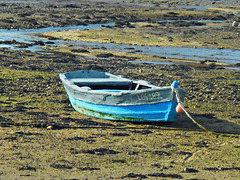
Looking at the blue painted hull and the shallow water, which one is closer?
the blue painted hull

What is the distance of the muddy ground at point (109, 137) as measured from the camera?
11.0 metres

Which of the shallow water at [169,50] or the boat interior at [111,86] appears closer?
the boat interior at [111,86]

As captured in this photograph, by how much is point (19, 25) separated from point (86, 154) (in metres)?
33.7

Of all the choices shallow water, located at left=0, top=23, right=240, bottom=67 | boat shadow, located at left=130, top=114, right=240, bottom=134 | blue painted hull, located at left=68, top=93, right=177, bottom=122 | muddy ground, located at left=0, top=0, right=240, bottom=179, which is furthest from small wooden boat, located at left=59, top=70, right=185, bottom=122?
shallow water, located at left=0, top=23, right=240, bottom=67

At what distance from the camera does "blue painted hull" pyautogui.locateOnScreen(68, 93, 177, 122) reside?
14157 mm

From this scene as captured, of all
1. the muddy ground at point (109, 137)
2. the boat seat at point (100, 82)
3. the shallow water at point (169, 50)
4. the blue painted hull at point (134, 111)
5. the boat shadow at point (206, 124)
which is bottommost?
the shallow water at point (169, 50)

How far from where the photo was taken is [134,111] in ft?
47.9

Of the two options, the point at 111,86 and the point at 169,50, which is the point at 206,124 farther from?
the point at 169,50

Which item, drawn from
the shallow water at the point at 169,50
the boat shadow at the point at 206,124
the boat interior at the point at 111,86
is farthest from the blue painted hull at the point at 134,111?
the shallow water at the point at 169,50

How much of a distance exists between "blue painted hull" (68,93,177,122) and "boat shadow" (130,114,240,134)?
563mm

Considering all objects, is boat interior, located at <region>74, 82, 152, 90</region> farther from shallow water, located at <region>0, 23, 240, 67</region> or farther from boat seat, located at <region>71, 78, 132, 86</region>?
shallow water, located at <region>0, 23, 240, 67</region>

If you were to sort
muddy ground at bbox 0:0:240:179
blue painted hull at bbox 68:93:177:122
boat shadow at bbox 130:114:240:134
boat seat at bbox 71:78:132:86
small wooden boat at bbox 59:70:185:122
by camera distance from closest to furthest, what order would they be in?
muddy ground at bbox 0:0:240:179 → small wooden boat at bbox 59:70:185:122 → blue painted hull at bbox 68:93:177:122 → boat shadow at bbox 130:114:240:134 → boat seat at bbox 71:78:132:86

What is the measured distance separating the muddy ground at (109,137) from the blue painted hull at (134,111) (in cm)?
25

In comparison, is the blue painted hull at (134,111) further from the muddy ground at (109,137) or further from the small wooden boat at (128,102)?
the muddy ground at (109,137)
